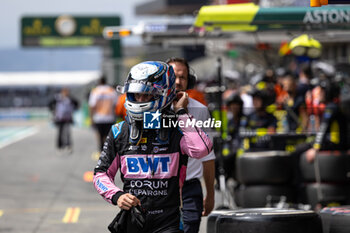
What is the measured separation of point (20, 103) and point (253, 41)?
3372 inches

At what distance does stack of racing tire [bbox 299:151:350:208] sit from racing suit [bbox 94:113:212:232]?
4.89m

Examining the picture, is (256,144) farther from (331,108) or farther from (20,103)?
(20,103)

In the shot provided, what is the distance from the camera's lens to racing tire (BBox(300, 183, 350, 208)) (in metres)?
9.49

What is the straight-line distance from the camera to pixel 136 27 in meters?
9.78

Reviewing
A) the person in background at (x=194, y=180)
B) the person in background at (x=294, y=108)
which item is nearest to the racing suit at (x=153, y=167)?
the person in background at (x=194, y=180)

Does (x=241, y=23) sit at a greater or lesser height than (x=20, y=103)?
greater

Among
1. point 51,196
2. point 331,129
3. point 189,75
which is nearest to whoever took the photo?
point 189,75

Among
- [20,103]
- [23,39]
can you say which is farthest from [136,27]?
[20,103]

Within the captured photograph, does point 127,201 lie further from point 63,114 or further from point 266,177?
point 63,114

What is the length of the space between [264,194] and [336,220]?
4076 mm

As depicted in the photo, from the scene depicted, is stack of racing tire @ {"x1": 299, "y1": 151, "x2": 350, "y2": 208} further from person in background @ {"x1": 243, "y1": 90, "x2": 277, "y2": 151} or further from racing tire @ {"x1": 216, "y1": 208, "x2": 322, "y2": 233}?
racing tire @ {"x1": 216, "y1": 208, "x2": 322, "y2": 233}

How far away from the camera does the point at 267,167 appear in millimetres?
10062

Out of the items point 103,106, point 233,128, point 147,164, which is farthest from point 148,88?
point 103,106

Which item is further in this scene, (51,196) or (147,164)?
(51,196)
